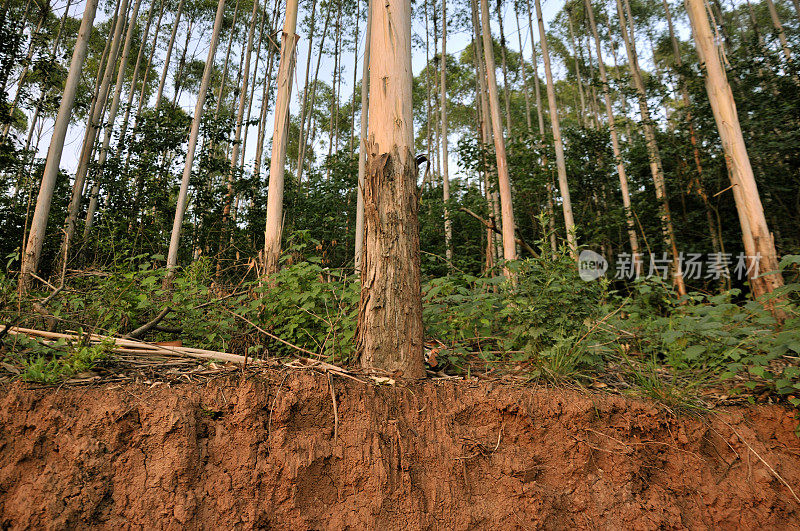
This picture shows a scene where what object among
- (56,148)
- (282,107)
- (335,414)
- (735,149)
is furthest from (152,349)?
(735,149)

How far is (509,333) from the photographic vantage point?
2.87 metres

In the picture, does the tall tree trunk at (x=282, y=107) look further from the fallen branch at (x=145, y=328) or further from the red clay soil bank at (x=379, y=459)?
the red clay soil bank at (x=379, y=459)

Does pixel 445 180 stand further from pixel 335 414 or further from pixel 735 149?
pixel 335 414

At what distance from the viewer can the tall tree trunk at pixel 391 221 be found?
2.37 metres

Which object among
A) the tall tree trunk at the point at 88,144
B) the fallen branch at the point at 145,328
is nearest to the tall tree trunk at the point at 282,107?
the fallen branch at the point at 145,328

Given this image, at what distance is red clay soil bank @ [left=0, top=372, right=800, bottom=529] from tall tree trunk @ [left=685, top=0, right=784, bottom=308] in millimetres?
3111

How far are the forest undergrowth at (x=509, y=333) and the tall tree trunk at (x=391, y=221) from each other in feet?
0.95

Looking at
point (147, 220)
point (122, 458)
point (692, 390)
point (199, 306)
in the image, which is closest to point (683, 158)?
point (692, 390)

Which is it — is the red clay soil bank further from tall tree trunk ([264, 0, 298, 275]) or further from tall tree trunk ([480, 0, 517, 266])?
tall tree trunk ([480, 0, 517, 266])

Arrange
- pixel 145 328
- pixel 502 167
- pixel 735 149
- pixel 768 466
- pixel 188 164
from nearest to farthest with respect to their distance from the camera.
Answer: pixel 768 466, pixel 145 328, pixel 735 149, pixel 502 167, pixel 188 164

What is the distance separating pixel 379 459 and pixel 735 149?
609cm

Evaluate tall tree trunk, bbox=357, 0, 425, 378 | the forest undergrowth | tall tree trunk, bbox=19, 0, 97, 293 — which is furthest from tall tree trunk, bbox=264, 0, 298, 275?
tall tree trunk, bbox=19, 0, 97, 293

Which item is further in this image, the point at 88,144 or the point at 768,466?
the point at 88,144

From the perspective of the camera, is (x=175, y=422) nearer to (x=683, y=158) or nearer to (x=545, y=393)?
(x=545, y=393)
